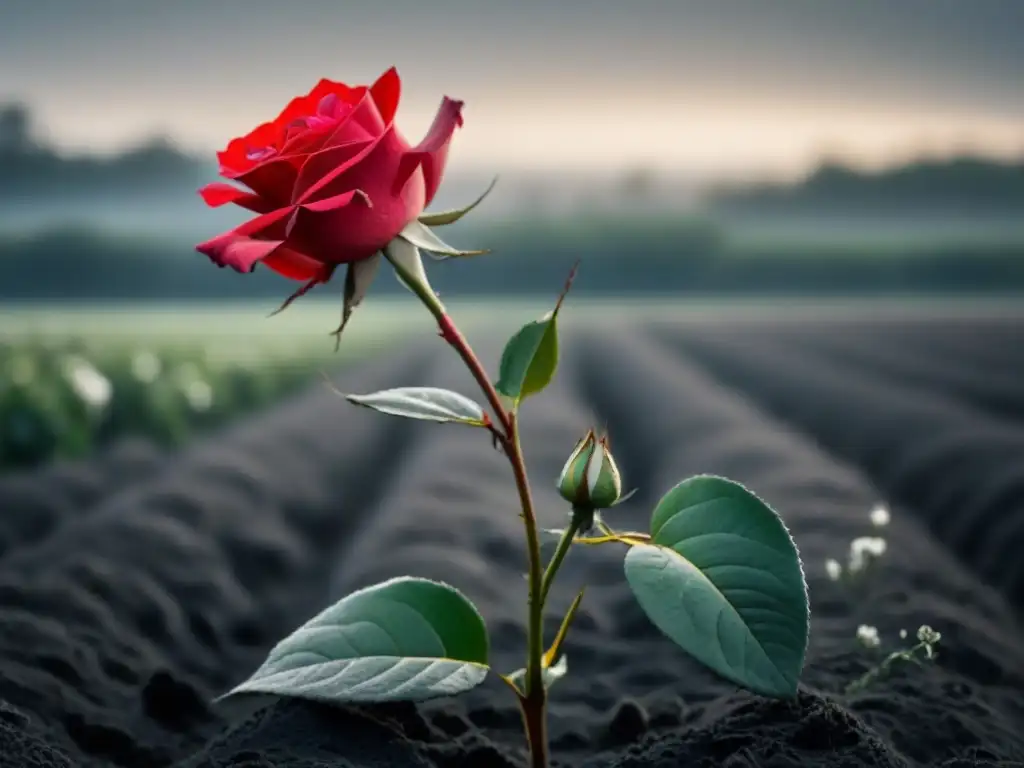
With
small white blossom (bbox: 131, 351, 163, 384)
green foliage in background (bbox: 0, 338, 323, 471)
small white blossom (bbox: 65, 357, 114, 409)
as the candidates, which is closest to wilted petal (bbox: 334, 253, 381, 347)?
green foliage in background (bbox: 0, 338, 323, 471)

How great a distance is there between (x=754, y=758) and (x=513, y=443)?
49 centimetres

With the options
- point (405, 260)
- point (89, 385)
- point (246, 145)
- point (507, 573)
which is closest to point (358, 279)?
point (405, 260)

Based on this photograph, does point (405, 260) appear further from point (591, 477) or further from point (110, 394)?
point (110, 394)

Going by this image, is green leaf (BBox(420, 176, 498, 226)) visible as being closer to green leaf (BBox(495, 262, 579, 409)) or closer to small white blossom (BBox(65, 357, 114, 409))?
green leaf (BBox(495, 262, 579, 409))

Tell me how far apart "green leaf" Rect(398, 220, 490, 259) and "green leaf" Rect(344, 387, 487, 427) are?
0.13 meters

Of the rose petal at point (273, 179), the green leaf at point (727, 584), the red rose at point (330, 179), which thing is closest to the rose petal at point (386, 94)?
the red rose at point (330, 179)

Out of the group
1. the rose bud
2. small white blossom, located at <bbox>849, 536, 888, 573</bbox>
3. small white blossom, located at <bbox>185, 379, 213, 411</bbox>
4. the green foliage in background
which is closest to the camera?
the rose bud

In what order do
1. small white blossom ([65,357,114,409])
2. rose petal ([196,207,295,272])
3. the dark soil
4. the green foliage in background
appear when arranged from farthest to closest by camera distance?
small white blossom ([65,357,114,409]), the green foliage in background, the dark soil, rose petal ([196,207,295,272])

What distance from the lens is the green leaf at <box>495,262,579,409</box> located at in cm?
94

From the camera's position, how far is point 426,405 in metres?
0.93

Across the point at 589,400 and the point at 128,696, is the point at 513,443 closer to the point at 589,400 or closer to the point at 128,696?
the point at 128,696

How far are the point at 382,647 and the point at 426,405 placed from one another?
29 centimetres

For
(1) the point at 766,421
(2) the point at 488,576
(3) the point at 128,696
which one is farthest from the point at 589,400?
(3) the point at 128,696

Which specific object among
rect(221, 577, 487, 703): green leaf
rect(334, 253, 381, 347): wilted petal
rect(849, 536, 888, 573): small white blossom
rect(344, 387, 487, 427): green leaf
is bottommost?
rect(849, 536, 888, 573): small white blossom
